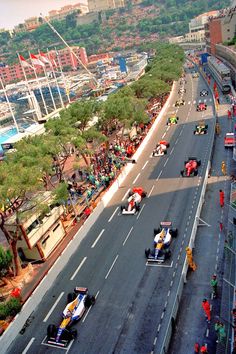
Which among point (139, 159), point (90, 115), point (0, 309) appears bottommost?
point (139, 159)

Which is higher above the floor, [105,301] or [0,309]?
[0,309]

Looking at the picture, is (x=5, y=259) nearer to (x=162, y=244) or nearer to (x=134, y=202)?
(x=162, y=244)

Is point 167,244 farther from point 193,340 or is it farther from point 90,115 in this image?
point 90,115

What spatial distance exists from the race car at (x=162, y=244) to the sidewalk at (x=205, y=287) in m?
2.17

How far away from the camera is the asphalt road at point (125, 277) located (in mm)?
22406

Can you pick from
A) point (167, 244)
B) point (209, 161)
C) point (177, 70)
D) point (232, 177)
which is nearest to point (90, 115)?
point (209, 161)

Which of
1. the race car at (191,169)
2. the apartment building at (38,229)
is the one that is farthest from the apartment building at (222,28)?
the apartment building at (38,229)

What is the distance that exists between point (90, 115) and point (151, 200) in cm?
1851

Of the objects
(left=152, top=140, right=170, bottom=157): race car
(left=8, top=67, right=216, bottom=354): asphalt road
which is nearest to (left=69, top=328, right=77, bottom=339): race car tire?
(left=8, top=67, right=216, bottom=354): asphalt road

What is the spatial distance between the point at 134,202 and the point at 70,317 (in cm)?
1548

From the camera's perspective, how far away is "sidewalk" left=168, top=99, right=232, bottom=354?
20.8 metres

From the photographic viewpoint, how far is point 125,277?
27.2 metres

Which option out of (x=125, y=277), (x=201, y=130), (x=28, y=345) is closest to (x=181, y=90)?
(x=201, y=130)

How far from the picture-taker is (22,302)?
26.0m
